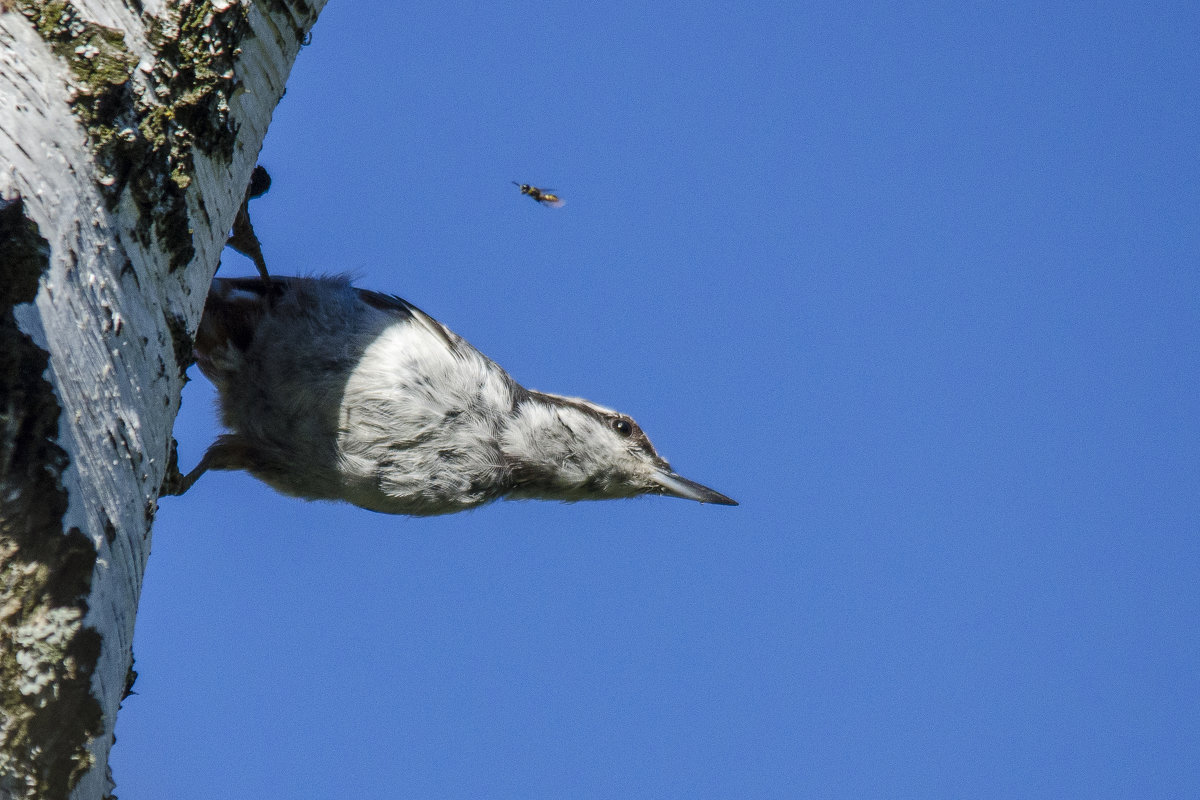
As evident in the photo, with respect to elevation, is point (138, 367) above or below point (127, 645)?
above

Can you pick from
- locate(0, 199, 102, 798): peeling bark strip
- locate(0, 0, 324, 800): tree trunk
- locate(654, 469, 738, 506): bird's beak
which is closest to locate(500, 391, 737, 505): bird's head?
locate(654, 469, 738, 506): bird's beak

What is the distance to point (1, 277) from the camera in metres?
1.84

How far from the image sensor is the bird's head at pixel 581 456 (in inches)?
180

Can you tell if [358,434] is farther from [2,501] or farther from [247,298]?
[2,501]

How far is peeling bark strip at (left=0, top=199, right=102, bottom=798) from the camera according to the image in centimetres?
179

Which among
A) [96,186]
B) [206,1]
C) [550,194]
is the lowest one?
[96,186]

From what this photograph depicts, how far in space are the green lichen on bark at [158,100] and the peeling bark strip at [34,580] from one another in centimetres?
31

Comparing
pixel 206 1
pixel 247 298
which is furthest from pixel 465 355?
pixel 206 1

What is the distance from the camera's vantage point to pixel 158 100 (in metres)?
2.30

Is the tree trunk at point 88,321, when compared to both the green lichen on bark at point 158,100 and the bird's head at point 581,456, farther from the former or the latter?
the bird's head at point 581,456

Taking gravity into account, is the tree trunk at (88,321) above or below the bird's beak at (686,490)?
below

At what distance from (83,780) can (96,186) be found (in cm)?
117

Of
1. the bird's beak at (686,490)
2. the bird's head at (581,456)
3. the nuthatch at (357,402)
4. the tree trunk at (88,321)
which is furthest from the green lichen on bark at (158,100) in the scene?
the bird's beak at (686,490)

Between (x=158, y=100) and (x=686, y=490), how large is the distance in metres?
3.45
